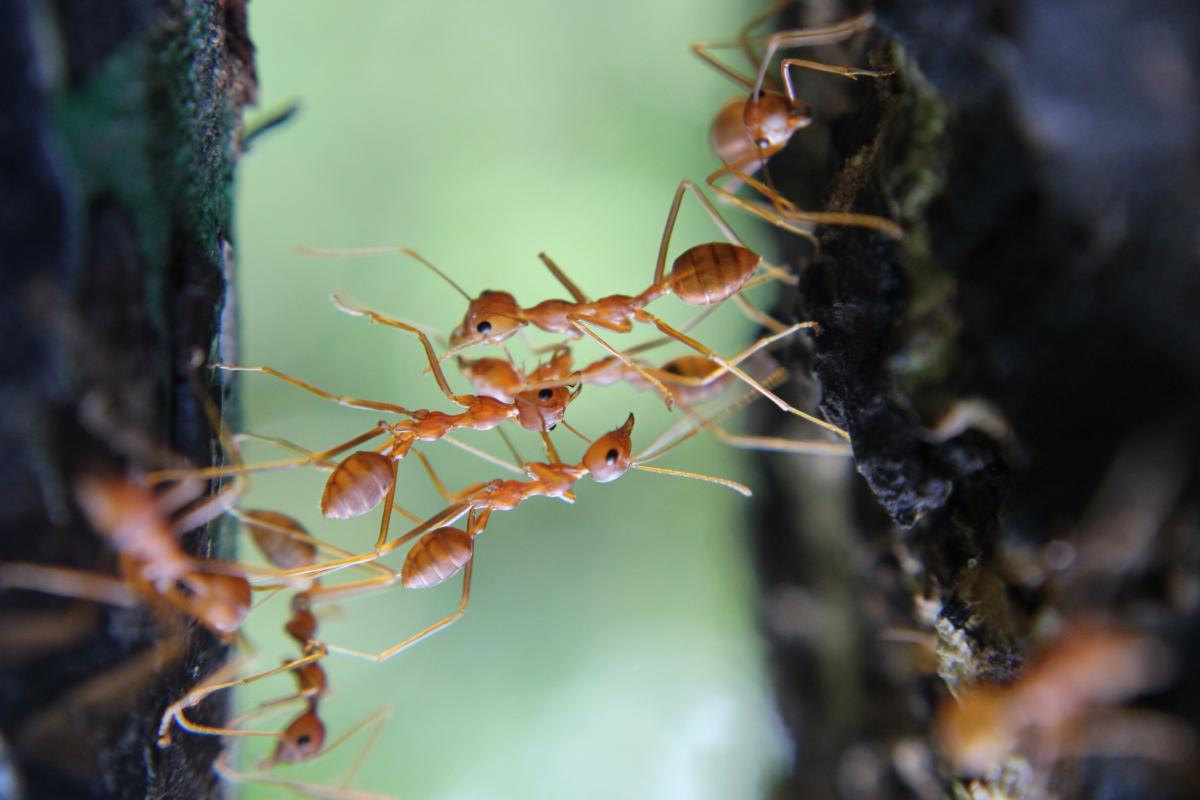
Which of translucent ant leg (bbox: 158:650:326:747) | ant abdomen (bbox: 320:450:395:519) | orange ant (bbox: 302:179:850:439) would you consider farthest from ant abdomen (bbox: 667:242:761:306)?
translucent ant leg (bbox: 158:650:326:747)

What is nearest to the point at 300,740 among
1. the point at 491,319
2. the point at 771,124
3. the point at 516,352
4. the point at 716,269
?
the point at 491,319

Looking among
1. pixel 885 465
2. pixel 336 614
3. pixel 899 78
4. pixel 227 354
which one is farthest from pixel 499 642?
pixel 899 78

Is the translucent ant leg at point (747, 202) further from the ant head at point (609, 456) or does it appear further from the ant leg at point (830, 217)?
the ant head at point (609, 456)

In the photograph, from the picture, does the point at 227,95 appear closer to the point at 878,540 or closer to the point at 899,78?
the point at 899,78

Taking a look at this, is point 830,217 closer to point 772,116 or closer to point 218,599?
point 772,116

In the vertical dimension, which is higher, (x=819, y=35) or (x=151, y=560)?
(x=819, y=35)

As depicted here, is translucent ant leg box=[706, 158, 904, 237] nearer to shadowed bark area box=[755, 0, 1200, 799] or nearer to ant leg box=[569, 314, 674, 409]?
shadowed bark area box=[755, 0, 1200, 799]

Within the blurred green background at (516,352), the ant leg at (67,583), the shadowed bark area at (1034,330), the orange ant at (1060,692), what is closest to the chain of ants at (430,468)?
the ant leg at (67,583)
